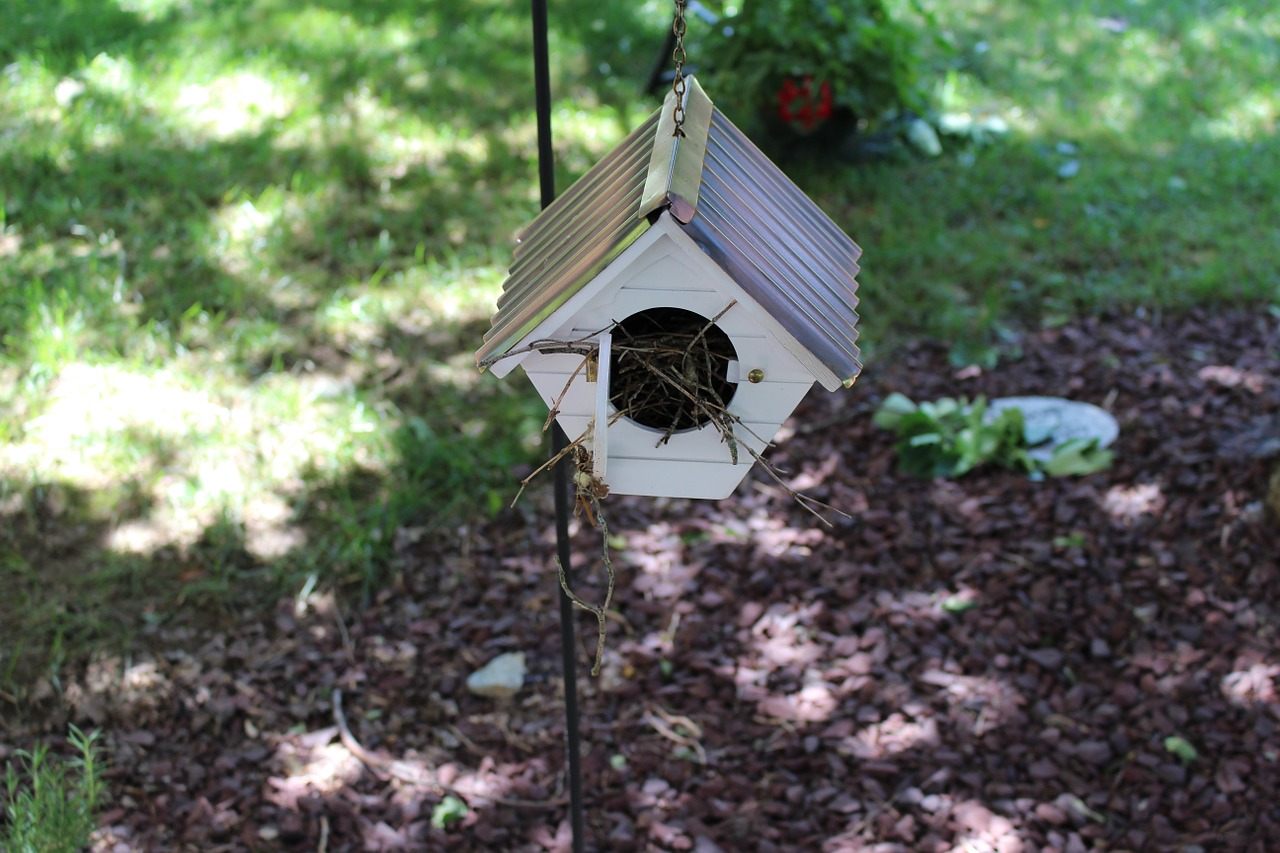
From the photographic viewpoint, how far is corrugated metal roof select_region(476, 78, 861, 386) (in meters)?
1.38

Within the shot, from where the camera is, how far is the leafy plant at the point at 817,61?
4668 millimetres

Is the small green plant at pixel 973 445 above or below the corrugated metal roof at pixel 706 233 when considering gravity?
above

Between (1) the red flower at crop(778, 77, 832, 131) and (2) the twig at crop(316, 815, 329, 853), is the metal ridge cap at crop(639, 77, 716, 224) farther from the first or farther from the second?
(1) the red flower at crop(778, 77, 832, 131)

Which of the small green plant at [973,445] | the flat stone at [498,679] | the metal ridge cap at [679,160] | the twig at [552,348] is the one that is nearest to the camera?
the metal ridge cap at [679,160]

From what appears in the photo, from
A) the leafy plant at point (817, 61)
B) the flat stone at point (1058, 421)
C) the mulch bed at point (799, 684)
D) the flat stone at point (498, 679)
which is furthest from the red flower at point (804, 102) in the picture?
the flat stone at point (498, 679)

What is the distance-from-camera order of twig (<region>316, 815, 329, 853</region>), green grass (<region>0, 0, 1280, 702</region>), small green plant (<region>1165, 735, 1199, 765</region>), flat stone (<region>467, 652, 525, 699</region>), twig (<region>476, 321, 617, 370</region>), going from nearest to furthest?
twig (<region>476, 321, 617, 370</region>)
twig (<region>316, 815, 329, 853</region>)
small green plant (<region>1165, 735, 1199, 765</region>)
flat stone (<region>467, 652, 525, 699</region>)
green grass (<region>0, 0, 1280, 702</region>)

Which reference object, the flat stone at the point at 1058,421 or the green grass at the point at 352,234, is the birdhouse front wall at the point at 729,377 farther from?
the flat stone at the point at 1058,421

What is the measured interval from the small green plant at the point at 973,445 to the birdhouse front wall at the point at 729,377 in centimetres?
209

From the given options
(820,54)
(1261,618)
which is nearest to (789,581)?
(1261,618)

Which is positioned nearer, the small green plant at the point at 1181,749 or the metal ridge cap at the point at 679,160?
the metal ridge cap at the point at 679,160

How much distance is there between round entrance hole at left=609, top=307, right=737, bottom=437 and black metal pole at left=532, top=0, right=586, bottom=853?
0.48ft

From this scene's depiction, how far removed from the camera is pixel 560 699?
296cm

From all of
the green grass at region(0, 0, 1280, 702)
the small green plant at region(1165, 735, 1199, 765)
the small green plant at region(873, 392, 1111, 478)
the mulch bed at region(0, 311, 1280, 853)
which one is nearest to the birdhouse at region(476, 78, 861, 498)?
the mulch bed at region(0, 311, 1280, 853)

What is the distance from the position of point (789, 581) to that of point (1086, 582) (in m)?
0.82
